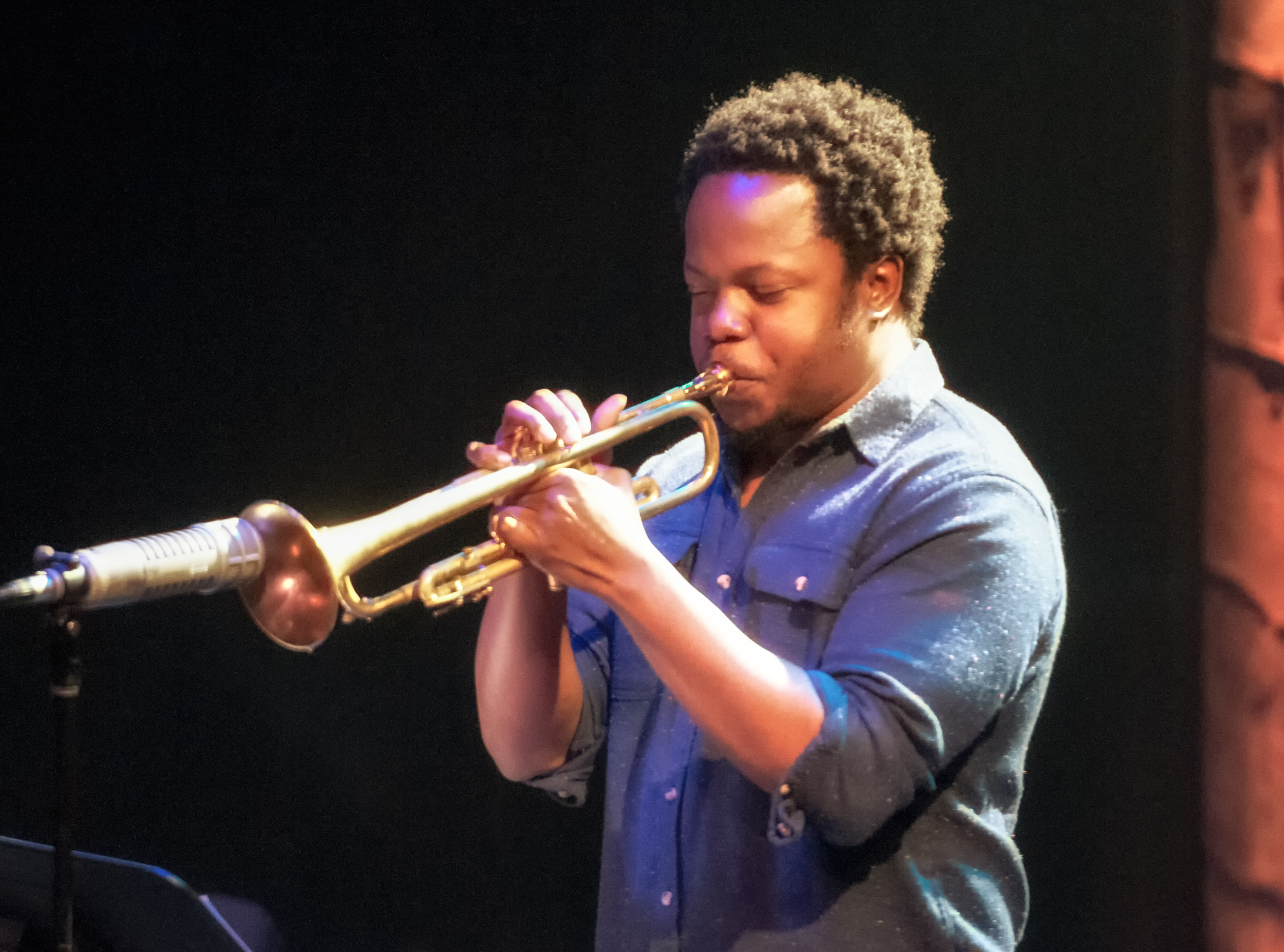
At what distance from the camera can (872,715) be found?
159cm

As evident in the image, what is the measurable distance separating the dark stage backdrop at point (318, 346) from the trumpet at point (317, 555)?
3.79 ft

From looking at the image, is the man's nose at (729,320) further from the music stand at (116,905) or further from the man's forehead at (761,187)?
the music stand at (116,905)

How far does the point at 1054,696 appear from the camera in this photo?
8.96ft

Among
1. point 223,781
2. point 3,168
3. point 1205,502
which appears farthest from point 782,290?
point 3,168

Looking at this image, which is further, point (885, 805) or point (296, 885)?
point (296, 885)

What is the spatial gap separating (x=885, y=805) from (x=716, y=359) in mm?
721

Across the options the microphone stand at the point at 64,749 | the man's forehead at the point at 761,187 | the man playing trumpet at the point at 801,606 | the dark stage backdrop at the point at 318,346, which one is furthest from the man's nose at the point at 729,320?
the dark stage backdrop at the point at 318,346

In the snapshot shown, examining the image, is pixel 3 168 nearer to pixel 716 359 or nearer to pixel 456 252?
pixel 456 252

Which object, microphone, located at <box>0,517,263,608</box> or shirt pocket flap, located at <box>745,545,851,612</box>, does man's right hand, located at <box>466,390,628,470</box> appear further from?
microphone, located at <box>0,517,263,608</box>

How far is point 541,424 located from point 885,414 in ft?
1.77

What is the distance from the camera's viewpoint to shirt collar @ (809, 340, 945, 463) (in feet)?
6.28

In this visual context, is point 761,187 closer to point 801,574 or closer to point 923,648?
point 801,574

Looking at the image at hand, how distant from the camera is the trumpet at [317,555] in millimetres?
1185

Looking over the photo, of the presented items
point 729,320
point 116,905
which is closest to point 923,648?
point 729,320
